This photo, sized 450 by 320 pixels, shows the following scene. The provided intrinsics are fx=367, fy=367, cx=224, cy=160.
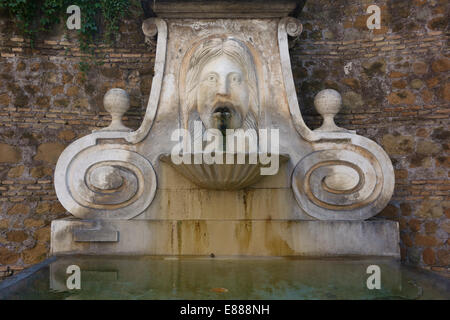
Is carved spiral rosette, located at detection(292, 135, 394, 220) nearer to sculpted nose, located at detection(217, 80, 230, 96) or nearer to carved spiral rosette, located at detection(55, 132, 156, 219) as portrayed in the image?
sculpted nose, located at detection(217, 80, 230, 96)

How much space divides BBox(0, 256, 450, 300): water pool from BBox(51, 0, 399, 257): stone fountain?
0.17 metres

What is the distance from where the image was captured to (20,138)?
4.05 metres

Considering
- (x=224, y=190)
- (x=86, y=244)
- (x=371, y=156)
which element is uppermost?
(x=371, y=156)

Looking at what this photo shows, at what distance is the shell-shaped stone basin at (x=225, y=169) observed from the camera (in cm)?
252

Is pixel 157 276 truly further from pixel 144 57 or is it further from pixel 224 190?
pixel 144 57

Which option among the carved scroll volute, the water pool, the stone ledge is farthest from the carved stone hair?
the water pool

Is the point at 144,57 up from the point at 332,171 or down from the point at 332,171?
up

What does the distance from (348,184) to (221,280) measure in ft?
4.23

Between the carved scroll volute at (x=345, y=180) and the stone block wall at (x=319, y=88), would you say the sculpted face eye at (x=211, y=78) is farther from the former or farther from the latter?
the stone block wall at (x=319, y=88)

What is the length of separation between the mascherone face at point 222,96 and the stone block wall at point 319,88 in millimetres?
1338

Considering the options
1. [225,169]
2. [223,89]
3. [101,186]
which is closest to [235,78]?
[223,89]

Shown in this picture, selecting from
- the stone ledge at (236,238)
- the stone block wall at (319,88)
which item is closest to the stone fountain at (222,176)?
the stone ledge at (236,238)
